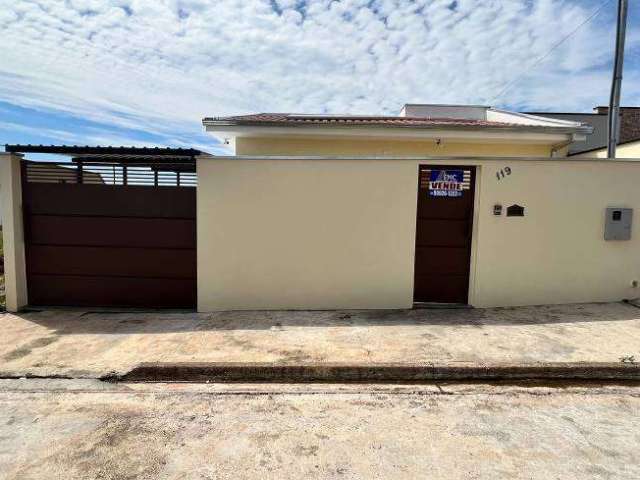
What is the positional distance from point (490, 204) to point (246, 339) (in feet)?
13.1

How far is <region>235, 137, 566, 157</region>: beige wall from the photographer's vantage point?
24.8ft

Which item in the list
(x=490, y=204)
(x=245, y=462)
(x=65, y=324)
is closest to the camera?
(x=245, y=462)

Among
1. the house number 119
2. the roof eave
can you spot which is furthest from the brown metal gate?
the house number 119

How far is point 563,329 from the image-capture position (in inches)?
189

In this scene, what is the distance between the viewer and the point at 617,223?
18.6 ft

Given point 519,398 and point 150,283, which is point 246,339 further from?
point 519,398

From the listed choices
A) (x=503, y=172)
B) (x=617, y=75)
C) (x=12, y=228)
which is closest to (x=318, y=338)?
(x=503, y=172)

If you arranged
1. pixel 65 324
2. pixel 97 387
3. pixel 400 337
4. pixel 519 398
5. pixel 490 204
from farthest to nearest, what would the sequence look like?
pixel 490 204 < pixel 65 324 < pixel 400 337 < pixel 97 387 < pixel 519 398

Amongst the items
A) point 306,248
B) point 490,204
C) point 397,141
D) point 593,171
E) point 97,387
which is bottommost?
point 97,387

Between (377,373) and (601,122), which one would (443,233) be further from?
(601,122)

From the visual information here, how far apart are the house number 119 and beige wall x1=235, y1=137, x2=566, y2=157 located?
7.11 feet

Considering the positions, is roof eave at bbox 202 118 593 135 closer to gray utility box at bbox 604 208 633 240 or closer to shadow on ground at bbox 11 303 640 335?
gray utility box at bbox 604 208 633 240

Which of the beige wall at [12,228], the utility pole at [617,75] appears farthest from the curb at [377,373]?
the utility pole at [617,75]

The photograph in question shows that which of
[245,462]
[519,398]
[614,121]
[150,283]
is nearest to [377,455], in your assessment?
[245,462]
